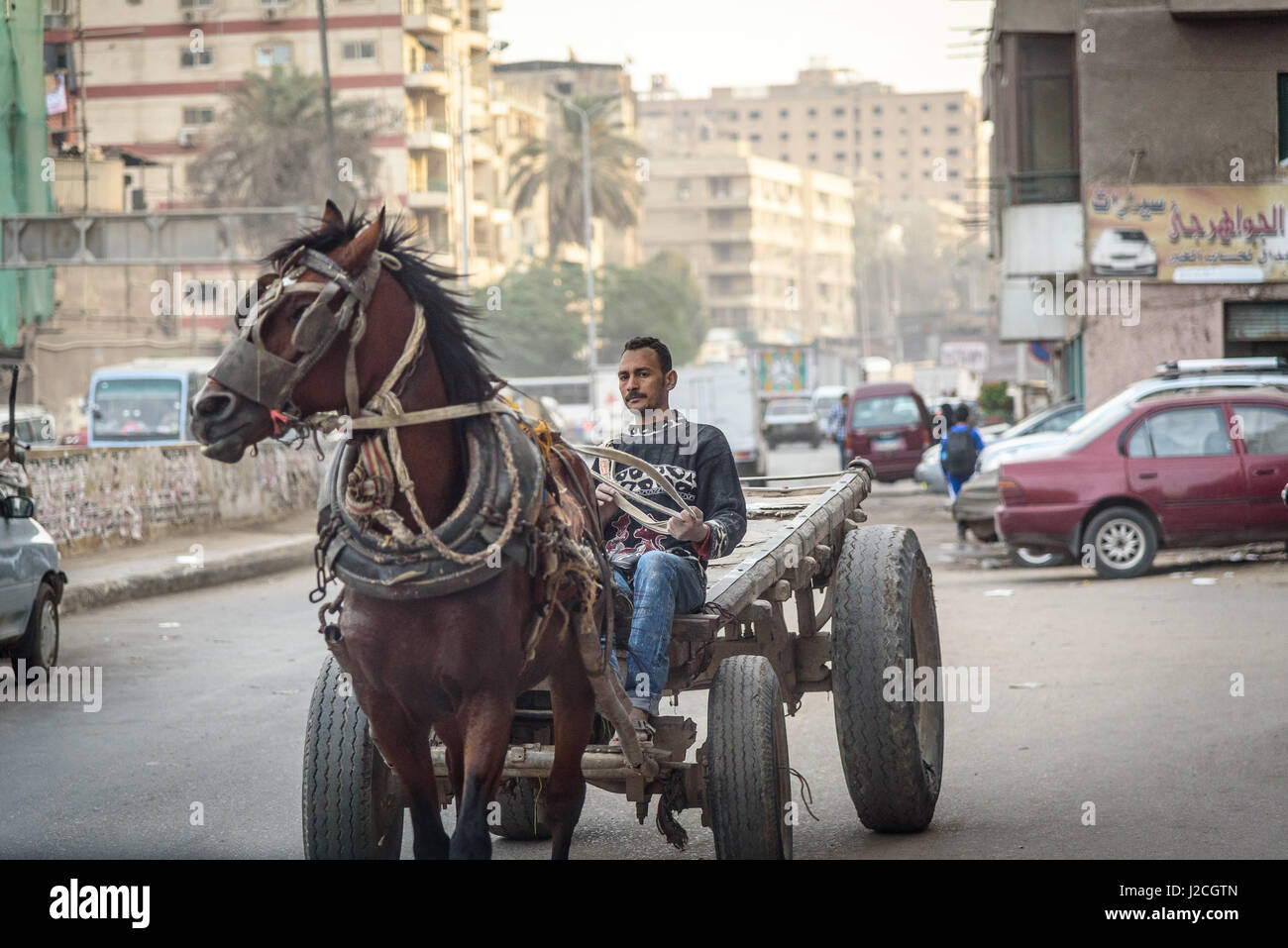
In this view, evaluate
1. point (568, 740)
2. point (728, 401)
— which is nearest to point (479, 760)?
point (568, 740)

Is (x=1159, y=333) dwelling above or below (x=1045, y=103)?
below

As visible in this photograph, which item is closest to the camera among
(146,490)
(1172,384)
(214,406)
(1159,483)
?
(214,406)

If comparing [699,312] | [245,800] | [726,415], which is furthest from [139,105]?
[245,800]

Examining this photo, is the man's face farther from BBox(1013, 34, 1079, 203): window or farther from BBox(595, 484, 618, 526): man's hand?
BBox(1013, 34, 1079, 203): window

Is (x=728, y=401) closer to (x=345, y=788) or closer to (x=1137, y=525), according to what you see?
(x=1137, y=525)

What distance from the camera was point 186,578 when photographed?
18594 mm

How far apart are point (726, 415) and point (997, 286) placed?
6.81 m

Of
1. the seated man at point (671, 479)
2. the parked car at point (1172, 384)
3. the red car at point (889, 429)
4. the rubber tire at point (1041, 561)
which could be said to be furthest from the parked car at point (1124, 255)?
the seated man at point (671, 479)

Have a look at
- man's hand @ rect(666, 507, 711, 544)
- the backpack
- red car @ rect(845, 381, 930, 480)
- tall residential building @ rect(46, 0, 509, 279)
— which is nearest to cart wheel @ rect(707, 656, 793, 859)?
man's hand @ rect(666, 507, 711, 544)

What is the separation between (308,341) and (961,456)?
60.2 feet

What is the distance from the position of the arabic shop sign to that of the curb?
14.4 metres

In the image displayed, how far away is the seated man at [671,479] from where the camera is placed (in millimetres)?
5672

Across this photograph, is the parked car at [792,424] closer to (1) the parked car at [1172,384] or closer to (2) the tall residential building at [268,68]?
(2) the tall residential building at [268,68]
